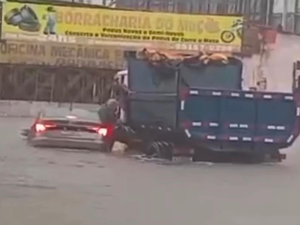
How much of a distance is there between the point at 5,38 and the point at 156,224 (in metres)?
Answer: 39.2

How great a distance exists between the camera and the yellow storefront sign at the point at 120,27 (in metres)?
50.3

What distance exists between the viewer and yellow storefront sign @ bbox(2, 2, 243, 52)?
5034cm

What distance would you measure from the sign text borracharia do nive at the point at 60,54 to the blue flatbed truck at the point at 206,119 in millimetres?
24459

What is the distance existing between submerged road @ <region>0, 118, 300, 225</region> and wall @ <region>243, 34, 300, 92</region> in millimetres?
31851

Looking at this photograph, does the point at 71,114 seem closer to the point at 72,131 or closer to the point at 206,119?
the point at 72,131

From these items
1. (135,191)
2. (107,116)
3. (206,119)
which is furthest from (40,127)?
(135,191)

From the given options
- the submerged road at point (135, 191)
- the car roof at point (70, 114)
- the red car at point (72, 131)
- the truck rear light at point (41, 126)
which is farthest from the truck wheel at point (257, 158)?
the truck rear light at point (41, 126)

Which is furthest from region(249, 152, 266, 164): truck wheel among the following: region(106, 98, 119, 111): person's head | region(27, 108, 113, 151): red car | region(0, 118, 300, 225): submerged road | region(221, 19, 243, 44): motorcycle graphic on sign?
region(221, 19, 243, 44): motorcycle graphic on sign

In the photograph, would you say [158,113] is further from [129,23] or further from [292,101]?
[129,23]

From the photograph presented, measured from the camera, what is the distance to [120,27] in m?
51.0

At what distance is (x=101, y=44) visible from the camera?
51.1m

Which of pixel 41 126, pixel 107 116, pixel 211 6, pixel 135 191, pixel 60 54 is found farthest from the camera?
pixel 211 6

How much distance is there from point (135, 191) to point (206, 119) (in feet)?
28.5

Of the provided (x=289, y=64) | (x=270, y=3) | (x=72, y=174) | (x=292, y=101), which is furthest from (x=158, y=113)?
(x=270, y=3)
